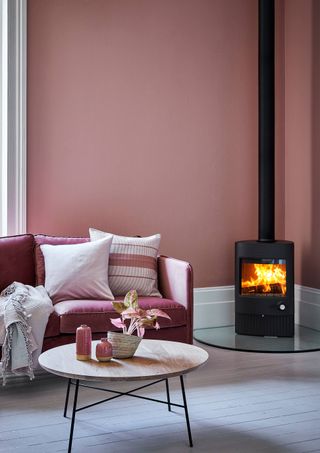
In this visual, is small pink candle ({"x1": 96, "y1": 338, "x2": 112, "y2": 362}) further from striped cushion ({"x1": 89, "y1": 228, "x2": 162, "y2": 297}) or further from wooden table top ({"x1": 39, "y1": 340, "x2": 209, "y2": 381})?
striped cushion ({"x1": 89, "y1": 228, "x2": 162, "y2": 297})

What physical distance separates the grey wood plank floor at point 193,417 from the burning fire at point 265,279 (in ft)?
3.12

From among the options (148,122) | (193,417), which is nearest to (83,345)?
(193,417)

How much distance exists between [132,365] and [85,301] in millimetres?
1219

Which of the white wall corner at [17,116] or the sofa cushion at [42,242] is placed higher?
the white wall corner at [17,116]

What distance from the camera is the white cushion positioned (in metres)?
4.11

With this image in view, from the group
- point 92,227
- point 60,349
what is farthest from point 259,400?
point 92,227

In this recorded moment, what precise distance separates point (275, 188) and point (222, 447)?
3125 millimetres

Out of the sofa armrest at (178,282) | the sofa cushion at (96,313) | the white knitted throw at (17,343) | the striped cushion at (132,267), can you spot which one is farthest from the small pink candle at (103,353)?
the striped cushion at (132,267)

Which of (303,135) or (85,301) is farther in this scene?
(303,135)

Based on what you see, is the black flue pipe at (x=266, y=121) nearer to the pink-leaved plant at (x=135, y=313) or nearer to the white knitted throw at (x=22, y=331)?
the white knitted throw at (x=22, y=331)

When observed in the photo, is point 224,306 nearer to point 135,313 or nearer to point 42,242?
point 42,242

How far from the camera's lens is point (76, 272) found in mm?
4129

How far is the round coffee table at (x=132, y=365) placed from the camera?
8.71 ft

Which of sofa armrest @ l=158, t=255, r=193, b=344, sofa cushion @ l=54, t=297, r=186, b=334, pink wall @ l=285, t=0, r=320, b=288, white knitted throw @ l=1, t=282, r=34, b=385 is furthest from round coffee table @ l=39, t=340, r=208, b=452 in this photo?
pink wall @ l=285, t=0, r=320, b=288
